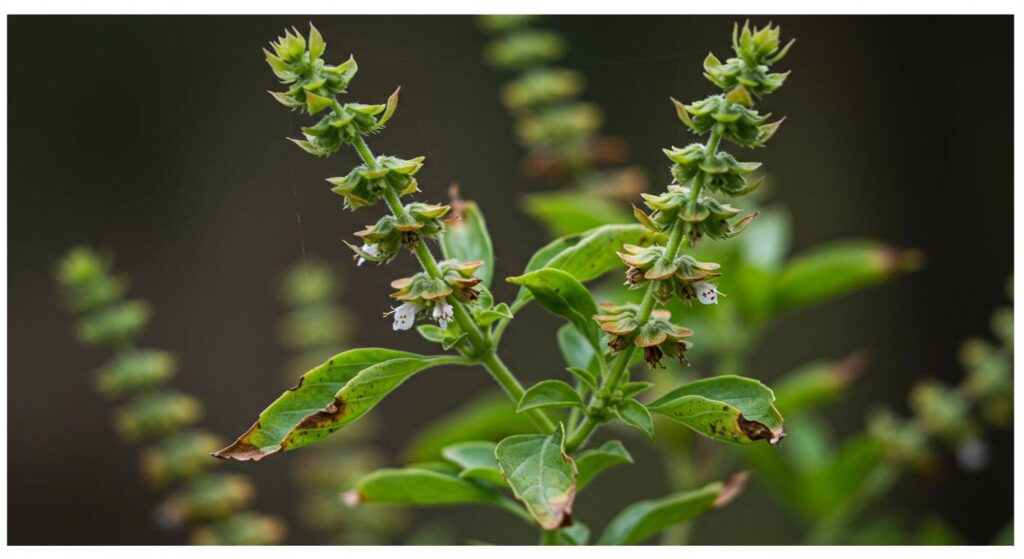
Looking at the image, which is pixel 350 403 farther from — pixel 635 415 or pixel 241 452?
pixel 635 415

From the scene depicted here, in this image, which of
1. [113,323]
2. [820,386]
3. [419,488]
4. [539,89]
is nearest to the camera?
[419,488]

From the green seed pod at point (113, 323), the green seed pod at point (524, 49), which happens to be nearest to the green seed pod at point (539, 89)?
the green seed pod at point (524, 49)

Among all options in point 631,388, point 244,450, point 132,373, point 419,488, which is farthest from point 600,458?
point 132,373

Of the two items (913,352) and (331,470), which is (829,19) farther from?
(331,470)

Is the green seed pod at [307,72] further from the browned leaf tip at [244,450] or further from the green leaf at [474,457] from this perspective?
the green leaf at [474,457]

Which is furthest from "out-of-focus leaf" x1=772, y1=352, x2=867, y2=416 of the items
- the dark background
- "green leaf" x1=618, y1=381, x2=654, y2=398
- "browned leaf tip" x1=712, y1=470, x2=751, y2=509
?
the dark background

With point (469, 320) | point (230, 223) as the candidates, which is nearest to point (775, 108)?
point (230, 223)
